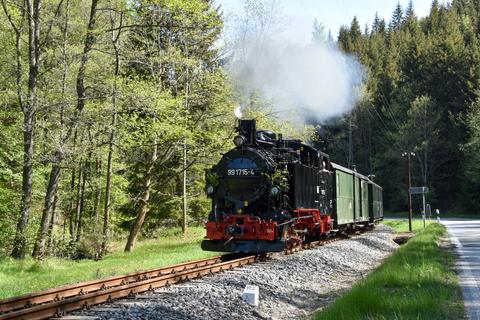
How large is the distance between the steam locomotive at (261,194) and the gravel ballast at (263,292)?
80cm

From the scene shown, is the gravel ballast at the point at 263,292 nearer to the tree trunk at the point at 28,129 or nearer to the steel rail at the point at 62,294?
the steel rail at the point at 62,294

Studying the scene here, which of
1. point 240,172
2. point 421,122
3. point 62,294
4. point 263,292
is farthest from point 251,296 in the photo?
point 421,122

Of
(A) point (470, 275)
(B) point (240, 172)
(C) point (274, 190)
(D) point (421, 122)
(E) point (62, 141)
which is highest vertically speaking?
(D) point (421, 122)

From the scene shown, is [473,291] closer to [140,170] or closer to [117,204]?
[117,204]

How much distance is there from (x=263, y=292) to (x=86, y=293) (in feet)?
11.3

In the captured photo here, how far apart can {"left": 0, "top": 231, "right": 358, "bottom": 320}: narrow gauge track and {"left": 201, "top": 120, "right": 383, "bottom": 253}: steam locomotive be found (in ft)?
4.43

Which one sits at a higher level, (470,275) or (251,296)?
(470,275)

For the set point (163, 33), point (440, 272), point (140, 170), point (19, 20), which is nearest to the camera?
point (440, 272)

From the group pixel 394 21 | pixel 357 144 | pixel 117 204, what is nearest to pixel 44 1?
pixel 117 204

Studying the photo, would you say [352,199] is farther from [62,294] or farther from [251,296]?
[62,294]

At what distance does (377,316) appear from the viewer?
6918 millimetres

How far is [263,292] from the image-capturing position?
10508 mm

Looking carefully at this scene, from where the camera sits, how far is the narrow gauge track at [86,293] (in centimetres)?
731

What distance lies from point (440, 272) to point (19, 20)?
1531cm
